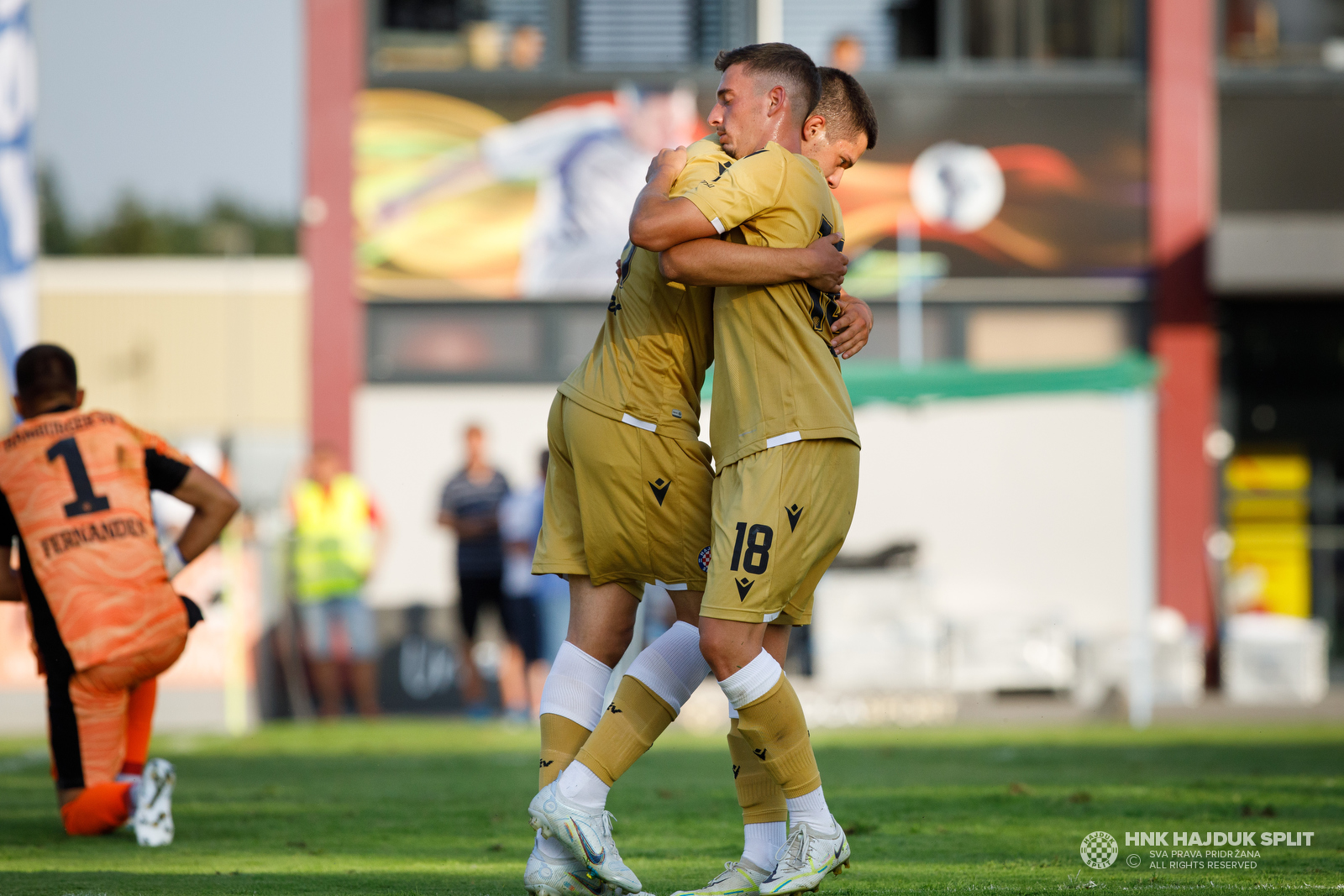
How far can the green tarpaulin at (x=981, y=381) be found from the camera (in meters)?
10.9

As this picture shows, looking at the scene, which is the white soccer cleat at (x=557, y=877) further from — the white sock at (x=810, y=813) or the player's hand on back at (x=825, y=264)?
the player's hand on back at (x=825, y=264)

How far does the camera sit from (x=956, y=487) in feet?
49.6

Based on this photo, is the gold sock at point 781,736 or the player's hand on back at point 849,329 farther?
the player's hand on back at point 849,329

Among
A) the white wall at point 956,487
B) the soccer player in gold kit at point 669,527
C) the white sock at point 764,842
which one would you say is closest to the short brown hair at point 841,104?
the soccer player in gold kit at point 669,527

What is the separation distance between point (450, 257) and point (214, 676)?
573cm

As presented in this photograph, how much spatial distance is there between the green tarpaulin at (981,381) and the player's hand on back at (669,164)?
709 cm

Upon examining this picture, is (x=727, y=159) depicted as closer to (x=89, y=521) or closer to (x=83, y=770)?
(x=89, y=521)

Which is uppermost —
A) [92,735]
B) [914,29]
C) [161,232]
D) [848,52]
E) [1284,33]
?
[161,232]

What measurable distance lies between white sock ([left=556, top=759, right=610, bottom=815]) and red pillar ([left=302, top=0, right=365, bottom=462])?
11.6 meters

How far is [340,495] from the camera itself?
11.8 meters

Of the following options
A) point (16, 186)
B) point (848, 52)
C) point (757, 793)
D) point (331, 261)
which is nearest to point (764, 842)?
point (757, 793)

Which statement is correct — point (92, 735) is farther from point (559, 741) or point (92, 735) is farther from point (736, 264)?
point (736, 264)

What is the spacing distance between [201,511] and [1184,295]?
11804mm

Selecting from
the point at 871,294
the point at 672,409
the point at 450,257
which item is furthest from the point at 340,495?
the point at 672,409
